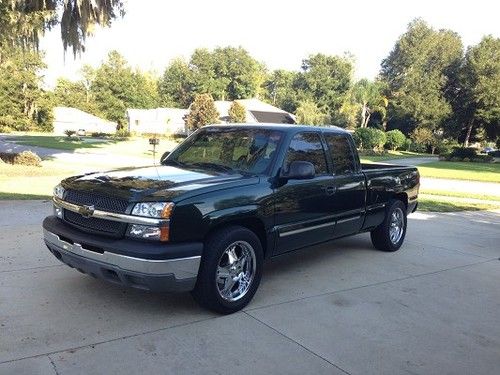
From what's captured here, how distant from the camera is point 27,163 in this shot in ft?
59.8

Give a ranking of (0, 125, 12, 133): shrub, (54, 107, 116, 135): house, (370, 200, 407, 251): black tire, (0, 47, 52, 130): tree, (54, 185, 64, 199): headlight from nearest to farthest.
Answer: (54, 185, 64, 199): headlight
(370, 200, 407, 251): black tire
(0, 125, 12, 133): shrub
(0, 47, 52, 130): tree
(54, 107, 116, 135): house

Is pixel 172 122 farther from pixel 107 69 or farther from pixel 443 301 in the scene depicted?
pixel 443 301

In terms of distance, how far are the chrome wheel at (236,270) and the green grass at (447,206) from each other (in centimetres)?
826

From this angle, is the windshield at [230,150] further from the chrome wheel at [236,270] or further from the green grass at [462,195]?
the green grass at [462,195]

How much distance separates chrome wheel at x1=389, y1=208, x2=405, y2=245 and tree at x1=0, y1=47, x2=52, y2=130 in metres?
67.5

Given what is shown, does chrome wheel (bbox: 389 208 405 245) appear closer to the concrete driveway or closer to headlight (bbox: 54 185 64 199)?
the concrete driveway

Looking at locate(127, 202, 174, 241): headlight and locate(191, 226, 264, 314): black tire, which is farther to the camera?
locate(191, 226, 264, 314): black tire

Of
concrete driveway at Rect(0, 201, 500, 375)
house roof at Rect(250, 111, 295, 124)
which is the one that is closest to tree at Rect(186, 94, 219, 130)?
house roof at Rect(250, 111, 295, 124)

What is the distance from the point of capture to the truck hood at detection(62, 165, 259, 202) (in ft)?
14.1

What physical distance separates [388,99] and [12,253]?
6995 cm

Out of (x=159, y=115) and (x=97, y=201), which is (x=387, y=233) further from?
(x=159, y=115)

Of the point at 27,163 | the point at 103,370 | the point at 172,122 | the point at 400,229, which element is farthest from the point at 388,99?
the point at 103,370

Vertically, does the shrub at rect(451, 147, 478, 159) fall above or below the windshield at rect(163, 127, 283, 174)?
below

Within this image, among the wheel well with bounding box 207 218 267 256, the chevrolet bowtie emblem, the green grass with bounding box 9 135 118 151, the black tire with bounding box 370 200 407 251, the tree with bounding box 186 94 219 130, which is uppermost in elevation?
the tree with bounding box 186 94 219 130
